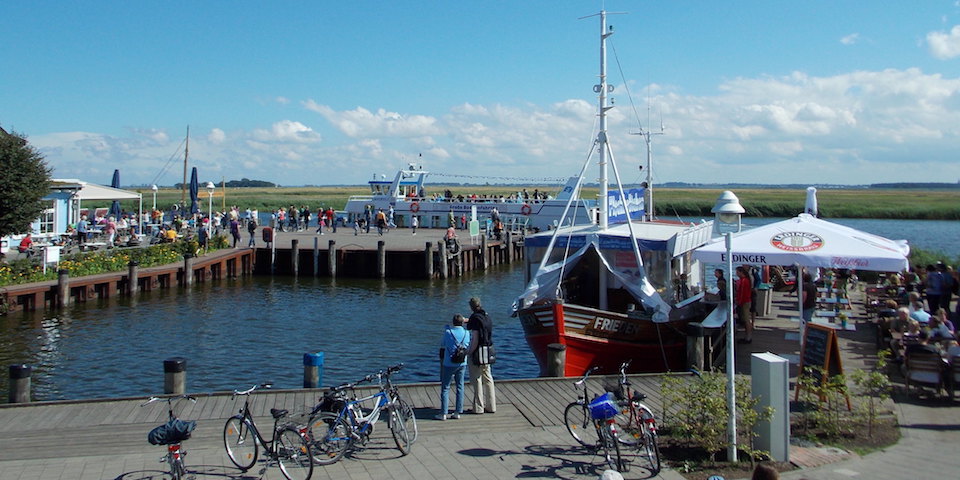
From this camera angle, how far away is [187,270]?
33812 millimetres

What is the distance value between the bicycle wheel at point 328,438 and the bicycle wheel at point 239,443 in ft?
2.17

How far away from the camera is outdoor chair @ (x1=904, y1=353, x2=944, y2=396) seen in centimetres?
1133

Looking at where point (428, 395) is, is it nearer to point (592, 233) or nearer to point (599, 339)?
point (599, 339)

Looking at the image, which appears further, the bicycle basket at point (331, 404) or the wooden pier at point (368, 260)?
the wooden pier at point (368, 260)

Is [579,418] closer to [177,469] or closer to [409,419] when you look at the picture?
[409,419]

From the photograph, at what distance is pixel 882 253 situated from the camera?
1209 centimetres

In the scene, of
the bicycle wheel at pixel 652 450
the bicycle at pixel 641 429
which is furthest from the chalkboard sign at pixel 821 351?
the bicycle wheel at pixel 652 450

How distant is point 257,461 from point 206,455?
783mm

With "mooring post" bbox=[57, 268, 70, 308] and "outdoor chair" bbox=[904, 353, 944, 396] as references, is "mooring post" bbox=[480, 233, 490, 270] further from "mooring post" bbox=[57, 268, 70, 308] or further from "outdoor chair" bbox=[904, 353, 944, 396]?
"outdoor chair" bbox=[904, 353, 944, 396]

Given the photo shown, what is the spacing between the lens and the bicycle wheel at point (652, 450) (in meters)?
8.61

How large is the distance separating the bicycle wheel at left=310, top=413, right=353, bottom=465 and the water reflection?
9374mm

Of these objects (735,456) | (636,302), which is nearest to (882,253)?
(735,456)

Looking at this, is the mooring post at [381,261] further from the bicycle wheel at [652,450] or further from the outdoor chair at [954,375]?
the bicycle wheel at [652,450]

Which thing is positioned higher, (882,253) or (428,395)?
(882,253)
